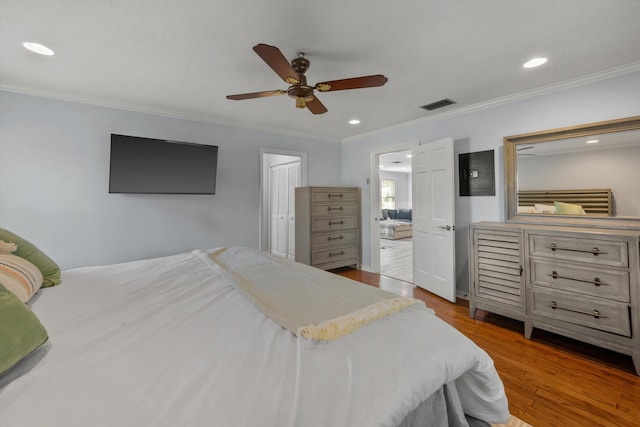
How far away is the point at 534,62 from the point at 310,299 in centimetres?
262

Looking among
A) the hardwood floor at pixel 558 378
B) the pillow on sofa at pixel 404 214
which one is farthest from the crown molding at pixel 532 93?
the pillow on sofa at pixel 404 214

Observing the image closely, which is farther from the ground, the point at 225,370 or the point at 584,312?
the point at 225,370

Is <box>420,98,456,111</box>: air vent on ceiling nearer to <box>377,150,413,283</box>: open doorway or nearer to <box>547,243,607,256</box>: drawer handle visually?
<box>377,150,413,283</box>: open doorway

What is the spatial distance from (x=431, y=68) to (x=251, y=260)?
2.22 metres

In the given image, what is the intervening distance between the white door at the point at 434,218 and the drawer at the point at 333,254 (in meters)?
1.18

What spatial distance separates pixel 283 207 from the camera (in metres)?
5.34

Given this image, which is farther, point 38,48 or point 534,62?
point 534,62

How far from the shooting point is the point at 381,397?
740mm

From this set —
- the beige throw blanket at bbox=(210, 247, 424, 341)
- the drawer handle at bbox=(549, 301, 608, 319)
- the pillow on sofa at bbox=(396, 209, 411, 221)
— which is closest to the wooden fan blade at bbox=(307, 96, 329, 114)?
the beige throw blanket at bbox=(210, 247, 424, 341)

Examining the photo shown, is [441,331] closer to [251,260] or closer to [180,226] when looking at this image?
[251,260]

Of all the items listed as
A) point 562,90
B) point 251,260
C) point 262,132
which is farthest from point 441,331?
point 262,132

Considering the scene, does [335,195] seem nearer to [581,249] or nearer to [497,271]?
[497,271]

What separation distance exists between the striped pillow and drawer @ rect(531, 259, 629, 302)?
3.43 metres

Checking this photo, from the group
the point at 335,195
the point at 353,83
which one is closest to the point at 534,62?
the point at 353,83
